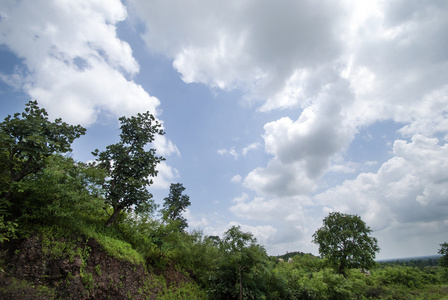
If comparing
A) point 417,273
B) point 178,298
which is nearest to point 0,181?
point 178,298

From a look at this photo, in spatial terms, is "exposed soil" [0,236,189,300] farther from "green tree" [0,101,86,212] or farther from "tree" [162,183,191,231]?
"tree" [162,183,191,231]

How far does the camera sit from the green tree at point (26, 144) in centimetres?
770

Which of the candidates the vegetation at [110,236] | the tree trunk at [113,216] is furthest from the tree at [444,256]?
the tree trunk at [113,216]

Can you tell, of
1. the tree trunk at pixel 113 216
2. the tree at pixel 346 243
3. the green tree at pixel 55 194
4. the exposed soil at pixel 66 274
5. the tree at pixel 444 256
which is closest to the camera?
the exposed soil at pixel 66 274

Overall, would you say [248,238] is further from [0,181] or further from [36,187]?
[0,181]

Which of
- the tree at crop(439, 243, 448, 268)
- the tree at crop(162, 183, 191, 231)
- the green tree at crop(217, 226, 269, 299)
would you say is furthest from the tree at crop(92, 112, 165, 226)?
the tree at crop(439, 243, 448, 268)

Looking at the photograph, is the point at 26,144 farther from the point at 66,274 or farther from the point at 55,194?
the point at 66,274

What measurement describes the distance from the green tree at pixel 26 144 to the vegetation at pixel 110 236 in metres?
0.04

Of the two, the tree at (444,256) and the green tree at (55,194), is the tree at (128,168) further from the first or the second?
the tree at (444,256)

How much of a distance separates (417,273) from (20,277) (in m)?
40.2

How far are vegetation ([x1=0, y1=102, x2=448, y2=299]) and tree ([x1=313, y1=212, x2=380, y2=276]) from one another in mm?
3340

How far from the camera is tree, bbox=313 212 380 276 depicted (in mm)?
24547

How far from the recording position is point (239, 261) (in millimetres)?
13422

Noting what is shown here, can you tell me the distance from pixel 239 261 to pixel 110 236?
26.0ft
